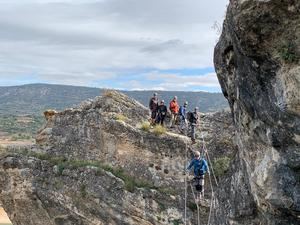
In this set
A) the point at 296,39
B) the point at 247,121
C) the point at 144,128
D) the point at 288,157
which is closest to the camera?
the point at 296,39

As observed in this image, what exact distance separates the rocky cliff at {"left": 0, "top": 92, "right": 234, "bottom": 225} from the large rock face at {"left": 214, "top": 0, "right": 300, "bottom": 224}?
7729 millimetres

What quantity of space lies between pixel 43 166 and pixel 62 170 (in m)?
0.97

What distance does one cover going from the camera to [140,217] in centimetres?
1952

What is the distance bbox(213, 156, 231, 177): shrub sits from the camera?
19.7m

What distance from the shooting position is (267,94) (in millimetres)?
10328

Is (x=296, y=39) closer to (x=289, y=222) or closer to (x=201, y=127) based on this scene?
(x=289, y=222)

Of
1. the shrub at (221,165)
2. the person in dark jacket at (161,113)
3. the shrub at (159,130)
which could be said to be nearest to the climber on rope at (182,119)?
the person in dark jacket at (161,113)

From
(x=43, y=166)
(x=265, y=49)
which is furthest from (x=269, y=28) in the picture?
(x=43, y=166)

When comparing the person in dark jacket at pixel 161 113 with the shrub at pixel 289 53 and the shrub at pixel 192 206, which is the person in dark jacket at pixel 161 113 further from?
the shrub at pixel 289 53

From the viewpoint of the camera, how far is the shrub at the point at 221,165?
64.5ft

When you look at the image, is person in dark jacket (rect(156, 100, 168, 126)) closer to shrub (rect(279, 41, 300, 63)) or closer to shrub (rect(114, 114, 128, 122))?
shrub (rect(114, 114, 128, 122))

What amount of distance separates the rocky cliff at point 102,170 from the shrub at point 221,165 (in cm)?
54

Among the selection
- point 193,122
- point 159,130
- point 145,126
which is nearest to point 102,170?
point 145,126

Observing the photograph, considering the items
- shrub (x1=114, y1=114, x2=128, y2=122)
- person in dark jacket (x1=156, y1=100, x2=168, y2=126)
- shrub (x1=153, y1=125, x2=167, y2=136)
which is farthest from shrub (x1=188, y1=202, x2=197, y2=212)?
shrub (x1=114, y1=114, x2=128, y2=122)
